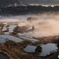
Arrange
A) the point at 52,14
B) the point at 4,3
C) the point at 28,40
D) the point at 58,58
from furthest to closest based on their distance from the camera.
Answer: the point at 4,3 → the point at 52,14 → the point at 28,40 → the point at 58,58

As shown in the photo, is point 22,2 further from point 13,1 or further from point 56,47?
point 56,47

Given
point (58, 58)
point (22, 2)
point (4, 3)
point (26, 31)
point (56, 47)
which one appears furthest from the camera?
point (22, 2)

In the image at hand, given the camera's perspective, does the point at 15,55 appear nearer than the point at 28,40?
Yes

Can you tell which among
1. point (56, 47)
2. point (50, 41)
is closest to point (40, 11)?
point (50, 41)

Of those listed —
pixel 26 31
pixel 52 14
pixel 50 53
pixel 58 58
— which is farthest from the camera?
pixel 52 14

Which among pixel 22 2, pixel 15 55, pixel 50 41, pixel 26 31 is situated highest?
pixel 15 55

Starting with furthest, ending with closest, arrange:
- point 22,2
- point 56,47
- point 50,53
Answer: point 22,2 → point 56,47 → point 50,53

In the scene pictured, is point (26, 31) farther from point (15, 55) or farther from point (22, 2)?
point (22, 2)

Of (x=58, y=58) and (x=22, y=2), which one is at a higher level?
(x=58, y=58)

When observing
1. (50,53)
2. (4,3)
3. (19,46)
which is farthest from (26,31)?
(4,3)
